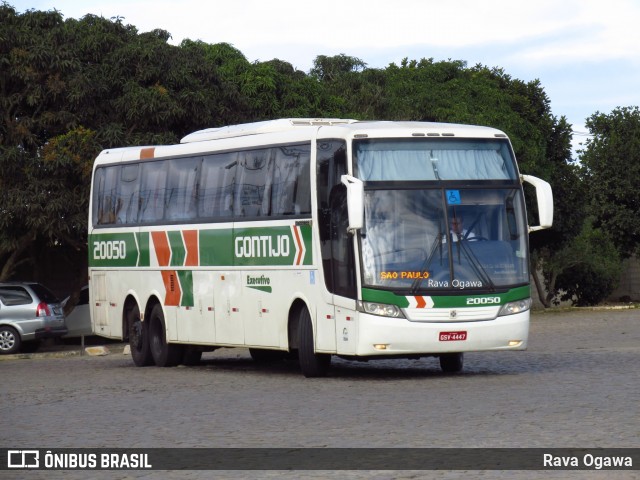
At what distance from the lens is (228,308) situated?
72.7 ft

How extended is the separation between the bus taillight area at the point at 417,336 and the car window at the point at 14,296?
51.5ft

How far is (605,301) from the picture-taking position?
6112 cm

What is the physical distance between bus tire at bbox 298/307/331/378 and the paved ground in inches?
9.7

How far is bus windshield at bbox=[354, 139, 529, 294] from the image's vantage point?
18750 millimetres

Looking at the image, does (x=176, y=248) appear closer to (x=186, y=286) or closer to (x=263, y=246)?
(x=186, y=286)

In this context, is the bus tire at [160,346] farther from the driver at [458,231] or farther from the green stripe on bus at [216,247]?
the driver at [458,231]

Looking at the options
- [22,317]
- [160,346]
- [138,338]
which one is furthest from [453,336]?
[22,317]

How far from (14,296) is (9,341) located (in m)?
1.03

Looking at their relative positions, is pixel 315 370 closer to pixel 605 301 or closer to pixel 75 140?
pixel 75 140

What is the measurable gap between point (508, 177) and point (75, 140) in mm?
16151

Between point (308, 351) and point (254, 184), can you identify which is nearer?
point (308, 351)

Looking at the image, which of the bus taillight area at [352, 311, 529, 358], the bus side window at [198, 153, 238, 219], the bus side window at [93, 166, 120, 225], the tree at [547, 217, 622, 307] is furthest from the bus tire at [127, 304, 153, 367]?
the tree at [547, 217, 622, 307]

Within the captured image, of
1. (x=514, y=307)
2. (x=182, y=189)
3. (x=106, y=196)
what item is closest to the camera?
(x=514, y=307)

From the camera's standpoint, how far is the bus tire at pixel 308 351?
65.1 feet
